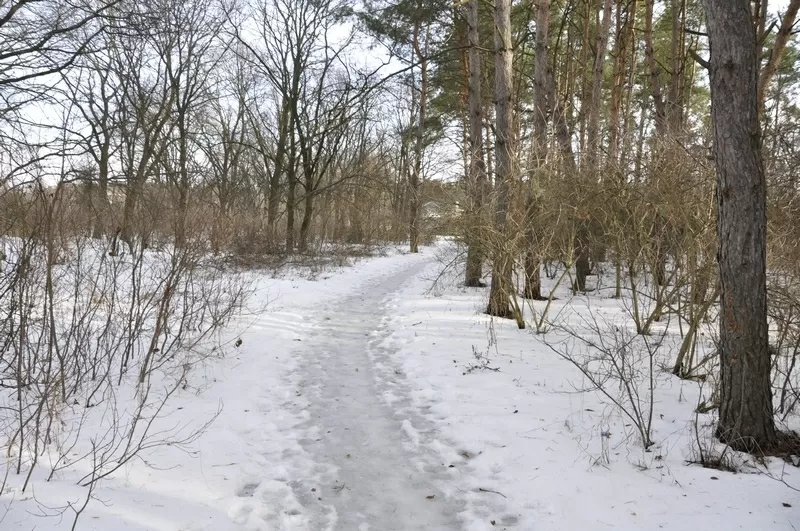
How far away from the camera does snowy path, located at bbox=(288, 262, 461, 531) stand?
2.93 meters

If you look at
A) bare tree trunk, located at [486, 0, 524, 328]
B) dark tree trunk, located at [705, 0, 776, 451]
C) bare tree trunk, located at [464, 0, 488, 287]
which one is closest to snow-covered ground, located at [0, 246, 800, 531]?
dark tree trunk, located at [705, 0, 776, 451]

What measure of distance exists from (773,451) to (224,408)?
444 centimetres

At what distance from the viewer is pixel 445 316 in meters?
8.57

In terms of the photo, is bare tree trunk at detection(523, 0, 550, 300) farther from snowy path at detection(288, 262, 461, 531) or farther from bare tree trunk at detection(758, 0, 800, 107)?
bare tree trunk at detection(758, 0, 800, 107)

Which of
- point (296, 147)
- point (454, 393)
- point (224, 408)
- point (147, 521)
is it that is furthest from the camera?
point (296, 147)

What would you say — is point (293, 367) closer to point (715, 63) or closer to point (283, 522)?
point (283, 522)

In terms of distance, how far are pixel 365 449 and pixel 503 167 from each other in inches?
217

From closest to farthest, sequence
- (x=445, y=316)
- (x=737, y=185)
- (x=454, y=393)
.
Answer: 1. (x=737, y=185)
2. (x=454, y=393)
3. (x=445, y=316)

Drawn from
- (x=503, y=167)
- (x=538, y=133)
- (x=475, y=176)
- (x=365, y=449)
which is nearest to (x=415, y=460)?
(x=365, y=449)

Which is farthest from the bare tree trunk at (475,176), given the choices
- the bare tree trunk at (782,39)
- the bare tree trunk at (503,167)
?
the bare tree trunk at (782,39)

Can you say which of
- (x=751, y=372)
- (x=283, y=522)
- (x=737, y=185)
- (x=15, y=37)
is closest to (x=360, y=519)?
(x=283, y=522)

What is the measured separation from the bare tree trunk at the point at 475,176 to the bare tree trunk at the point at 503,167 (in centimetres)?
33

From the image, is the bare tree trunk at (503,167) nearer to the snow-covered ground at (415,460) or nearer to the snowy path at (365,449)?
the snow-covered ground at (415,460)

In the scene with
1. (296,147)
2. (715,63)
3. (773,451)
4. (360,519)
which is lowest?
(360,519)
